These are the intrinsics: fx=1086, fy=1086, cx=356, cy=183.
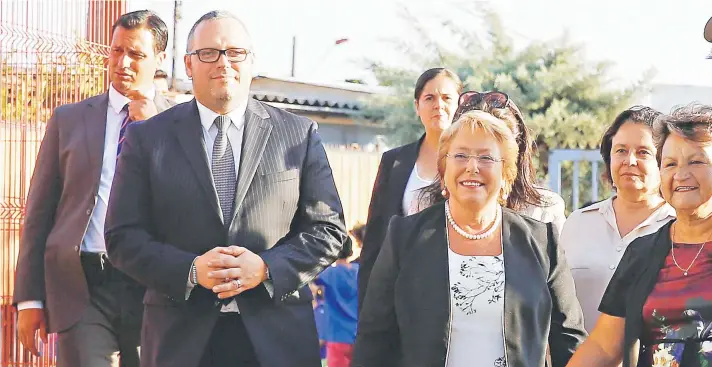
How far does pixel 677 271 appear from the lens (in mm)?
4090

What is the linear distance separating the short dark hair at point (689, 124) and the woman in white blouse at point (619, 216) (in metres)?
1.02

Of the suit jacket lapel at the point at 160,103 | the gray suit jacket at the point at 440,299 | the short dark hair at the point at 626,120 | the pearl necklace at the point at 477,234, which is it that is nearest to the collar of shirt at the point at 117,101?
the suit jacket lapel at the point at 160,103

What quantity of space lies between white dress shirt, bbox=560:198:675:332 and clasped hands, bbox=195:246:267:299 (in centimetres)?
171

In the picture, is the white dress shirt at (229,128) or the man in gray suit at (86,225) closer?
the white dress shirt at (229,128)

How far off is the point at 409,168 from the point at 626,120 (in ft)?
4.15

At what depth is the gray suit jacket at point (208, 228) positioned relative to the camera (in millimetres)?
4547

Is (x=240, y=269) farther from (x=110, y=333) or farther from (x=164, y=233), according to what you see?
(x=110, y=333)

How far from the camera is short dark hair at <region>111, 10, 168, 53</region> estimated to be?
553cm

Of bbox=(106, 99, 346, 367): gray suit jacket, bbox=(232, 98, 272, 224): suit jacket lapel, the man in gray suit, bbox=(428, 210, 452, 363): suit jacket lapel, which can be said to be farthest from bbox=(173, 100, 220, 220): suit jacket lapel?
bbox=(428, 210, 452, 363): suit jacket lapel

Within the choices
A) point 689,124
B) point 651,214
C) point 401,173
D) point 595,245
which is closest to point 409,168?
point 401,173

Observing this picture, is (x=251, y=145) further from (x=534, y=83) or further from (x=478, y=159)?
(x=534, y=83)

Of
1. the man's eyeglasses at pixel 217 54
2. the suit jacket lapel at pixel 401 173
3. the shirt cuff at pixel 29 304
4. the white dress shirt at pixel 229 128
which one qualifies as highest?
the man's eyeglasses at pixel 217 54

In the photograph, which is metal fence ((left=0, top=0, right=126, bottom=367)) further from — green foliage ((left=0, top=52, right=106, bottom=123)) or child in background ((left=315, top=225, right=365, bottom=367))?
child in background ((left=315, top=225, right=365, bottom=367))

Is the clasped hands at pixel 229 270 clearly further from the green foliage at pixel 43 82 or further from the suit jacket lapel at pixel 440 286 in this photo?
the green foliage at pixel 43 82
